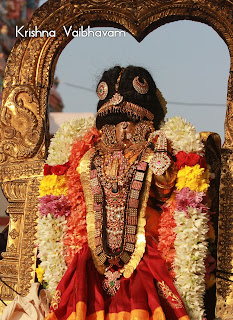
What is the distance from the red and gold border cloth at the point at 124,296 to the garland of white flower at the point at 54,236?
229 mm

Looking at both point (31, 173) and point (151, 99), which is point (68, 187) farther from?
point (151, 99)

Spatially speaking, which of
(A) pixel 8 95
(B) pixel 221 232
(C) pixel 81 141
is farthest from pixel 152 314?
(A) pixel 8 95

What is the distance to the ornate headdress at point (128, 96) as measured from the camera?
5363mm

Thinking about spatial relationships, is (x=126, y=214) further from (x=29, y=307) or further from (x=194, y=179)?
(x=29, y=307)

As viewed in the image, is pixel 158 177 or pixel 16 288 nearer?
pixel 158 177

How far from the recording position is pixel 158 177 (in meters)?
5.07

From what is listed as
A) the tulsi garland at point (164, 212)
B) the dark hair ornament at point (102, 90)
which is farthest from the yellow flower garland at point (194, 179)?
the dark hair ornament at point (102, 90)

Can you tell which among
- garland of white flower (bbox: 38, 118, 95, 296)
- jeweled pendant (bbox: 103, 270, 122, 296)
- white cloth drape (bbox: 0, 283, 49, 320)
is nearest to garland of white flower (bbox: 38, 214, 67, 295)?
garland of white flower (bbox: 38, 118, 95, 296)

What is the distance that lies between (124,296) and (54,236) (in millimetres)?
926

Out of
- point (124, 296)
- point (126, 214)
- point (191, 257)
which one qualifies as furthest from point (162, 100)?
point (124, 296)

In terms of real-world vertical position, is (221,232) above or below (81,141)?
below

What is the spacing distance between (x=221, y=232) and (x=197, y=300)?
77cm

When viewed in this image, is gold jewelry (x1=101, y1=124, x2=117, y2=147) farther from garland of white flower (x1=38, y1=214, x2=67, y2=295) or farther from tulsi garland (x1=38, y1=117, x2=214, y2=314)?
garland of white flower (x1=38, y1=214, x2=67, y2=295)

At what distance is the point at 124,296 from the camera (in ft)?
15.6
